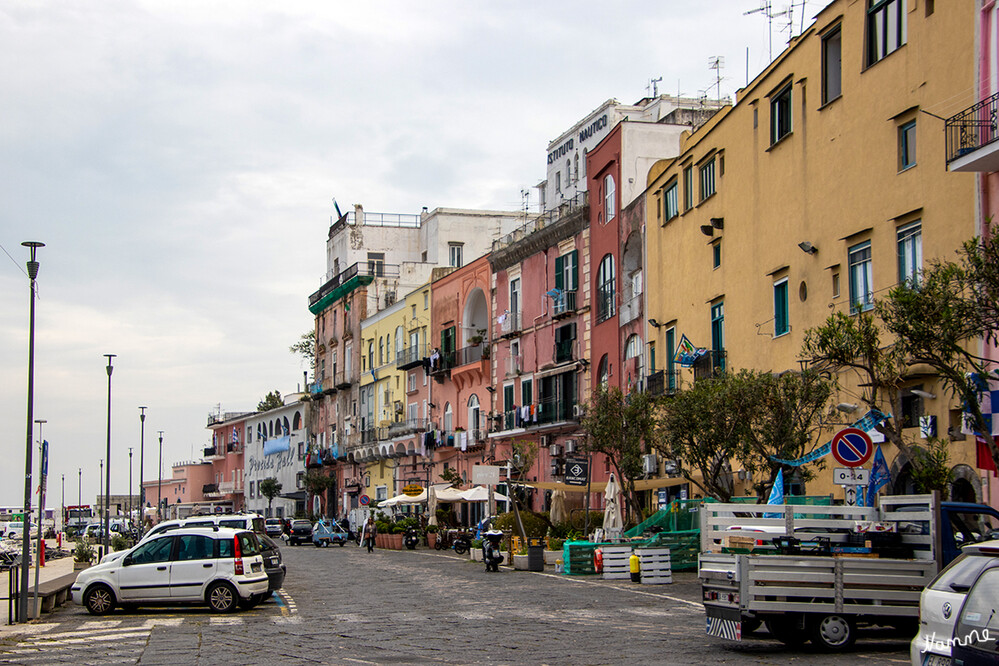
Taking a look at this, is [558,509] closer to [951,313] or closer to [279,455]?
[951,313]

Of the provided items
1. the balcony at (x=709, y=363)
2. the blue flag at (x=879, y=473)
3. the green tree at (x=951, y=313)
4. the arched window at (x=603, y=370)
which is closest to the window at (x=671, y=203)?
the balcony at (x=709, y=363)

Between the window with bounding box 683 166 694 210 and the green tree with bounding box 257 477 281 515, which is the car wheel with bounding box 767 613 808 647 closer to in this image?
the window with bounding box 683 166 694 210

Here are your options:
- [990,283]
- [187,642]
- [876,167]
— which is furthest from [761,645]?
[876,167]

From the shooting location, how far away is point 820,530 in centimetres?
1568

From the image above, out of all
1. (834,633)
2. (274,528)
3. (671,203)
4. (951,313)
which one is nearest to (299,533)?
(274,528)

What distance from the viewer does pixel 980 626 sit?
27.5 ft

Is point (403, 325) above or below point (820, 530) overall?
above

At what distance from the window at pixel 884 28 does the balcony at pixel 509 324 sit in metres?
28.6

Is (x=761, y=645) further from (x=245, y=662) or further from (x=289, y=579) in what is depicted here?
(x=289, y=579)

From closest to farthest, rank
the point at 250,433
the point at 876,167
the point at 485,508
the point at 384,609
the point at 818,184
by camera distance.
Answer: the point at 384,609 < the point at 876,167 < the point at 818,184 < the point at 485,508 < the point at 250,433

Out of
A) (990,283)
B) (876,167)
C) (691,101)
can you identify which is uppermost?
(691,101)

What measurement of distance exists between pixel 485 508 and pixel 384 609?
1289 inches

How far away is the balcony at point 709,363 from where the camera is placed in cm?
3328

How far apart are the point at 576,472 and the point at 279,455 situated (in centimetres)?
6418
